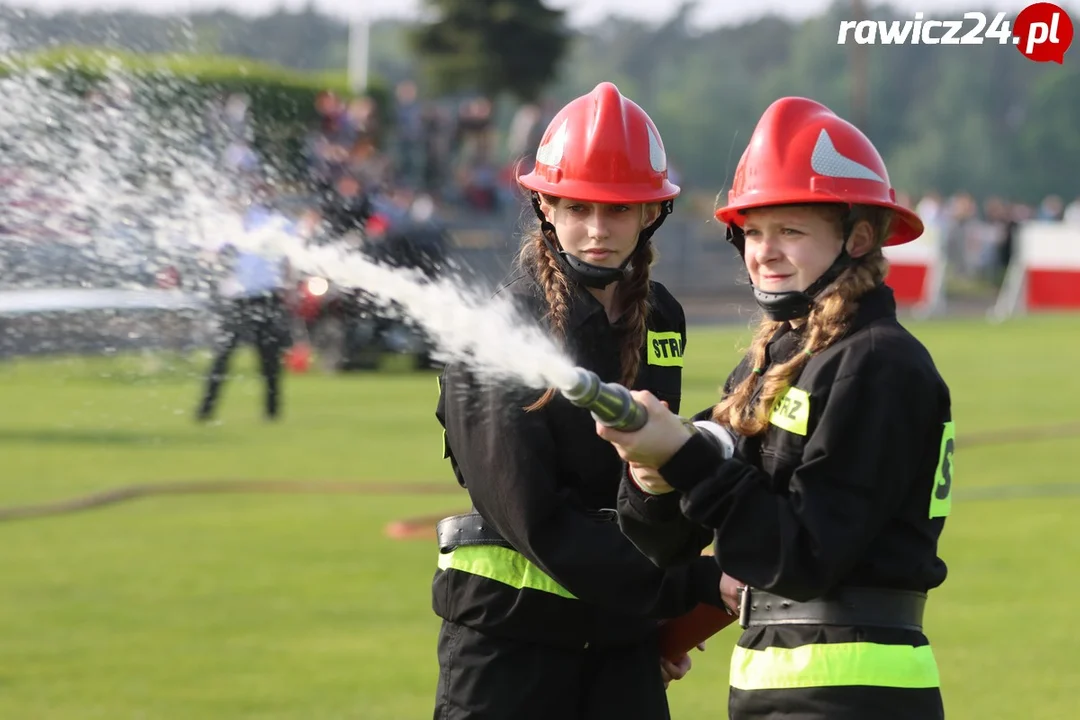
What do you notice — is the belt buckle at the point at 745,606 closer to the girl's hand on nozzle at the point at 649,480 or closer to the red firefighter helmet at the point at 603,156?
the girl's hand on nozzle at the point at 649,480

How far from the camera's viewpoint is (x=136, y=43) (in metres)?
5.98

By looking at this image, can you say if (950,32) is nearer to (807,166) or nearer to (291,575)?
(807,166)

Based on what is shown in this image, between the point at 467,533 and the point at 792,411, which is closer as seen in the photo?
the point at 792,411

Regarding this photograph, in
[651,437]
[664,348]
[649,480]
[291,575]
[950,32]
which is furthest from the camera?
[291,575]

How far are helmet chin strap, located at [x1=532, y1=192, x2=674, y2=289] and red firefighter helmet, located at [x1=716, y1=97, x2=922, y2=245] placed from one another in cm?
34

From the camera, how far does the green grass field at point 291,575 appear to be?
661 cm

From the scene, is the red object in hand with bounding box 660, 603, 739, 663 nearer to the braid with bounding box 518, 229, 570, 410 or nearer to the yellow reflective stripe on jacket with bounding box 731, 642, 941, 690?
the yellow reflective stripe on jacket with bounding box 731, 642, 941, 690

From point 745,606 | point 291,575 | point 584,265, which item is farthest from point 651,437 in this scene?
point 291,575

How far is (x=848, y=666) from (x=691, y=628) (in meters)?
0.76

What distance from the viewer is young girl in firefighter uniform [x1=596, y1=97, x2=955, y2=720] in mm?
3107

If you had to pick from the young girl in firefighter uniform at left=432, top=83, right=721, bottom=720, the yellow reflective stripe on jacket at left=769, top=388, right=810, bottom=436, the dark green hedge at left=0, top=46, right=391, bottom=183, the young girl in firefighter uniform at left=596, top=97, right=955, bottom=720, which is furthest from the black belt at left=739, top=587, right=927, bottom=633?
the dark green hedge at left=0, top=46, right=391, bottom=183

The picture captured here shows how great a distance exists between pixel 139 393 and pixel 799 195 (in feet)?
53.9

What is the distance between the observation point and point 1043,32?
9.38 metres

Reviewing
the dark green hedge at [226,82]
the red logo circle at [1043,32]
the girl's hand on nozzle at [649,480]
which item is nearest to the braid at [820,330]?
the girl's hand on nozzle at [649,480]
